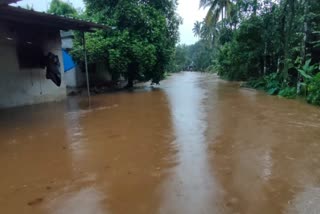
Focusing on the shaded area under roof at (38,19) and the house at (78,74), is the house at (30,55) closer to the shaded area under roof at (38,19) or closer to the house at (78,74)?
the shaded area under roof at (38,19)

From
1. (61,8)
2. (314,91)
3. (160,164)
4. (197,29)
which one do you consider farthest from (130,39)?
(197,29)

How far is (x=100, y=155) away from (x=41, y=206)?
5.59 feet

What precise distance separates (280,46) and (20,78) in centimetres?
1227

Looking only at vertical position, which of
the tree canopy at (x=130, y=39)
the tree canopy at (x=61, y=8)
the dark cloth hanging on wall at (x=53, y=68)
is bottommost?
the dark cloth hanging on wall at (x=53, y=68)

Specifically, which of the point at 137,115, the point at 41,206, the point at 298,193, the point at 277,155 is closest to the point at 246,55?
the point at 137,115

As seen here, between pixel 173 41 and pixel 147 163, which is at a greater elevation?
pixel 173 41

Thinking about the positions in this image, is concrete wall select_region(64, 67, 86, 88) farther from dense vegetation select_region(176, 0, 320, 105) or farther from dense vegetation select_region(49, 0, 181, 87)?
dense vegetation select_region(176, 0, 320, 105)

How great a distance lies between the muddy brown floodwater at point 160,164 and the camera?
309 cm

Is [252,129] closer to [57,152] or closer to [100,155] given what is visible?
[100,155]

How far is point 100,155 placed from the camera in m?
4.73

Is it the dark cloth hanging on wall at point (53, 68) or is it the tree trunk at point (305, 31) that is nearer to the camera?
the dark cloth hanging on wall at point (53, 68)

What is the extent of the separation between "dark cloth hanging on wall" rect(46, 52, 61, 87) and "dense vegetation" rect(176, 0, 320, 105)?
29.6ft

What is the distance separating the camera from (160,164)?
4.27 metres

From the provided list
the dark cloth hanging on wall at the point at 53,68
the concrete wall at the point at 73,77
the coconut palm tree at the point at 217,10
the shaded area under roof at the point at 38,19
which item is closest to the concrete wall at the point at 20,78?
the dark cloth hanging on wall at the point at 53,68
